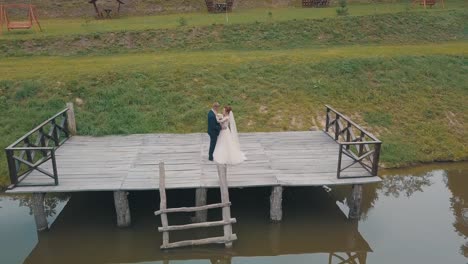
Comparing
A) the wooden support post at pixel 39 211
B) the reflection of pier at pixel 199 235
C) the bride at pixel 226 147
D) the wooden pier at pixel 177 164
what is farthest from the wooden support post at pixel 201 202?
the wooden support post at pixel 39 211

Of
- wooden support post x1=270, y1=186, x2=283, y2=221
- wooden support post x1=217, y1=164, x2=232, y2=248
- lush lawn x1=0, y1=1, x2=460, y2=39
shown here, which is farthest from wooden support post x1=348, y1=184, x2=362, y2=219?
lush lawn x1=0, y1=1, x2=460, y2=39

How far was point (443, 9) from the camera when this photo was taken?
36.5m

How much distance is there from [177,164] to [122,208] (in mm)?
2583

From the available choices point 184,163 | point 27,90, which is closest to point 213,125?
point 184,163

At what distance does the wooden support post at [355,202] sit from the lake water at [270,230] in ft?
0.82

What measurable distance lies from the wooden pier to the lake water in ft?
2.31

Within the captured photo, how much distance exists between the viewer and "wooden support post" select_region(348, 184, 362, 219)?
13.8 metres

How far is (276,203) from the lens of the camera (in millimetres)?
13539

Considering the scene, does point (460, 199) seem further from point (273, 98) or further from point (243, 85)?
point (243, 85)

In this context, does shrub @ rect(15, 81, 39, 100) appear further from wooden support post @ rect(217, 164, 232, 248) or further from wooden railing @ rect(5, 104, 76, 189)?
wooden support post @ rect(217, 164, 232, 248)

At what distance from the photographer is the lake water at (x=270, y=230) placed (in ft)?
40.0

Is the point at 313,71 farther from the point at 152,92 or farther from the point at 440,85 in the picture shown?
the point at 152,92

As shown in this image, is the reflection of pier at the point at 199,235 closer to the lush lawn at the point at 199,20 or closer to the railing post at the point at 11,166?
the railing post at the point at 11,166

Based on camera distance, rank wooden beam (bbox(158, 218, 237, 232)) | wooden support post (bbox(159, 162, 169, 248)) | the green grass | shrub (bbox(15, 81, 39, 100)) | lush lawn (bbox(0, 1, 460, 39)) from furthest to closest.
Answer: lush lawn (bbox(0, 1, 460, 39)) → shrub (bbox(15, 81, 39, 100)) → the green grass → wooden support post (bbox(159, 162, 169, 248)) → wooden beam (bbox(158, 218, 237, 232))
